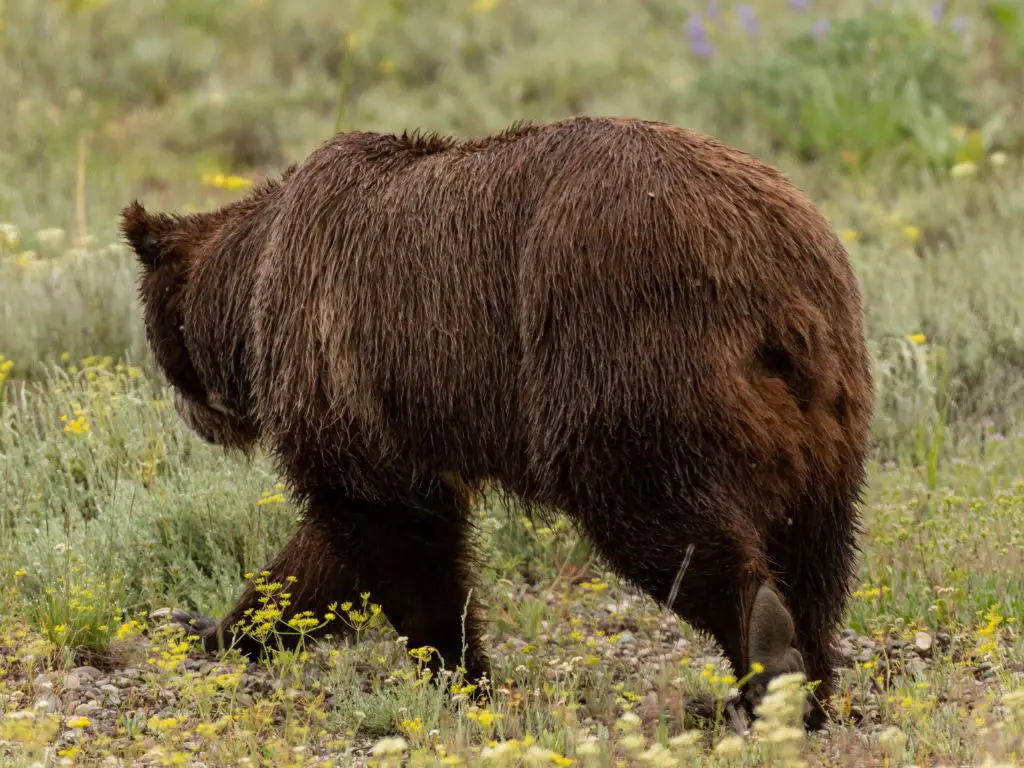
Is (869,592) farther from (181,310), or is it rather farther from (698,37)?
(698,37)

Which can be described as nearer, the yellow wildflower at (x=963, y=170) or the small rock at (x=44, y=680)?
the small rock at (x=44, y=680)

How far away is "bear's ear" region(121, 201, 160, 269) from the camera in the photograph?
577 centimetres

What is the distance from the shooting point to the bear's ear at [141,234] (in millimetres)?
5770

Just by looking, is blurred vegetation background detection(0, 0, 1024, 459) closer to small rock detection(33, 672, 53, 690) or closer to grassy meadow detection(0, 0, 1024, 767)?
grassy meadow detection(0, 0, 1024, 767)

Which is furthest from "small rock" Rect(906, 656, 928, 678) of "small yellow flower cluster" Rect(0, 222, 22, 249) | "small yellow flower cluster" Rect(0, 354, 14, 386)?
"small yellow flower cluster" Rect(0, 222, 22, 249)

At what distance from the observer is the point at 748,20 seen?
45.4ft

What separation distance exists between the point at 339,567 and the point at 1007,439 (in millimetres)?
3078

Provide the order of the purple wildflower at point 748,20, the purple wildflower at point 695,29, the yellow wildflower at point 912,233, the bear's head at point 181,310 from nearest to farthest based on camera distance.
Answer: the bear's head at point 181,310 → the yellow wildflower at point 912,233 → the purple wildflower at point 748,20 → the purple wildflower at point 695,29

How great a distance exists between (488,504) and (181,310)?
51.5 inches

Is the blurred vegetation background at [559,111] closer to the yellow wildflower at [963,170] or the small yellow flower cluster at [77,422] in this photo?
the yellow wildflower at [963,170]

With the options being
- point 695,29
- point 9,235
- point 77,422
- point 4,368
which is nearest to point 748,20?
point 695,29

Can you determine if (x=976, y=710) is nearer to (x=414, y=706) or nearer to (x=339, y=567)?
(x=414, y=706)

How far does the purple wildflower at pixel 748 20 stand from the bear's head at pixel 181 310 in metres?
8.92

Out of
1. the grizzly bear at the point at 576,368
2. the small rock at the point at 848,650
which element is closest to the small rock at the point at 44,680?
the grizzly bear at the point at 576,368
